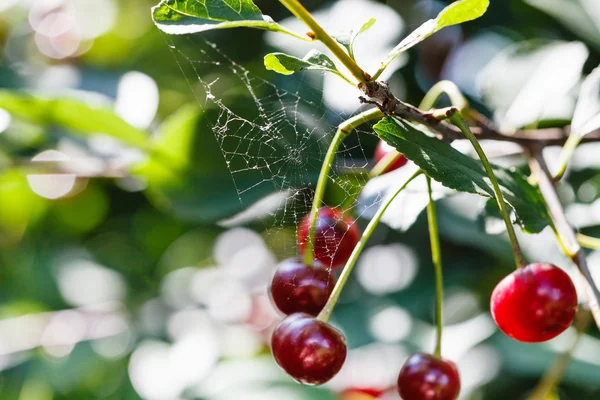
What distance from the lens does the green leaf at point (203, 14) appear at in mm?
741

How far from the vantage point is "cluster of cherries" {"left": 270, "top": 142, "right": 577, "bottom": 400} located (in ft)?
2.71

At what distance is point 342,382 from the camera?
201 cm

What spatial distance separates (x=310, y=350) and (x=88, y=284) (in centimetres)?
172

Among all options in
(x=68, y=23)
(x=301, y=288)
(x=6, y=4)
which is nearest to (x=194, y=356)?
(x=301, y=288)

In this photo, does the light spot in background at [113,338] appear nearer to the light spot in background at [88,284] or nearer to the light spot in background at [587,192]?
the light spot in background at [88,284]

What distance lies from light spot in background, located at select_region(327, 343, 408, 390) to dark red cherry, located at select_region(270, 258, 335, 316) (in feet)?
2.81

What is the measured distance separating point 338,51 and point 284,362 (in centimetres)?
43

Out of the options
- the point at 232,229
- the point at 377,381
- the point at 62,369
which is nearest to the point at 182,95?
the point at 232,229

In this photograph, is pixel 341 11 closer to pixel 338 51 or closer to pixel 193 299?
pixel 338 51

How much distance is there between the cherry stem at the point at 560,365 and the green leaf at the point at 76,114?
1147 millimetres

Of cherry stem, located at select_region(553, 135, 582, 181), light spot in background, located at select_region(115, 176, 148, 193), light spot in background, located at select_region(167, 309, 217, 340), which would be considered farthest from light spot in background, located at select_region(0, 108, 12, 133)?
cherry stem, located at select_region(553, 135, 582, 181)

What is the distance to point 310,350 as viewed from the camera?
86cm

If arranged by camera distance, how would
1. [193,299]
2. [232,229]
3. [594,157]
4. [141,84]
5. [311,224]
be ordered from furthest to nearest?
[193,299]
[232,229]
[141,84]
[594,157]
[311,224]

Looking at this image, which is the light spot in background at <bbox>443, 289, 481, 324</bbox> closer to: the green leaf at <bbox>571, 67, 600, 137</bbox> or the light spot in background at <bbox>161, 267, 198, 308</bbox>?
the green leaf at <bbox>571, 67, 600, 137</bbox>
